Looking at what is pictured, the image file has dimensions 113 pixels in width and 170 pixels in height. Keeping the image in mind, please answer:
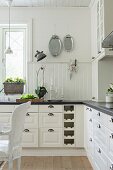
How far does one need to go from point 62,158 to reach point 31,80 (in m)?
1.45

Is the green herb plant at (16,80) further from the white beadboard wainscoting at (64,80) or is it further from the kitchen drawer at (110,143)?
the kitchen drawer at (110,143)

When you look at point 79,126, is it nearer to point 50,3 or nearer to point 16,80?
point 16,80

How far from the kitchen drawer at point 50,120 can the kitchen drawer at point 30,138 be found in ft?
0.51

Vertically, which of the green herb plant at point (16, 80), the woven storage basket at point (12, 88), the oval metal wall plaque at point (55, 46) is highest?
the oval metal wall plaque at point (55, 46)

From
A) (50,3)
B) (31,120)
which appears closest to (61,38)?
(50,3)

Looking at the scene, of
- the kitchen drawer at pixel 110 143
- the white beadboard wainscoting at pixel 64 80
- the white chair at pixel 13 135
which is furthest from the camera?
the white beadboard wainscoting at pixel 64 80

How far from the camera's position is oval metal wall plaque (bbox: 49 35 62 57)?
16.5 ft

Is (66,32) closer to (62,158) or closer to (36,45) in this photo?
(36,45)

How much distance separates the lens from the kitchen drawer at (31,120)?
14.5ft

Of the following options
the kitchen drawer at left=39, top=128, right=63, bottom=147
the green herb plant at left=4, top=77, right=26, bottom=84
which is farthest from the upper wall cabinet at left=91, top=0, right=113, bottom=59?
the green herb plant at left=4, top=77, right=26, bottom=84

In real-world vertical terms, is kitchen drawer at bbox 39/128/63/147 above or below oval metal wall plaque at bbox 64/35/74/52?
below

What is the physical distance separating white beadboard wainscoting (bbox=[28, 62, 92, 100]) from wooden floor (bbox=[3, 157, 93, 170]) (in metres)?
1.14

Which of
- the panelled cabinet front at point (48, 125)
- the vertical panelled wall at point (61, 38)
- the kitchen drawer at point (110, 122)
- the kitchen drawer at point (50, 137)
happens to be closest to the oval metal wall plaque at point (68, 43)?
the vertical panelled wall at point (61, 38)

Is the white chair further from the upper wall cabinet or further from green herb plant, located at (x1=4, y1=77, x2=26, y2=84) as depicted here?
green herb plant, located at (x1=4, y1=77, x2=26, y2=84)
